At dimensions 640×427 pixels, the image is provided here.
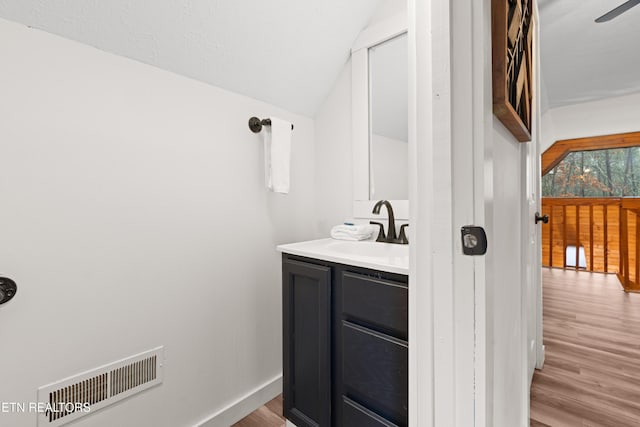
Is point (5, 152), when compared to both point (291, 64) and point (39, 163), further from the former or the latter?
point (291, 64)

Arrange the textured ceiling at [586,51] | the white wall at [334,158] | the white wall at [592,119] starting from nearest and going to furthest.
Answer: the white wall at [334,158] → the textured ceiling at [586,51] → the white wall at [592,119]

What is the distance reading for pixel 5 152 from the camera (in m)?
0.94

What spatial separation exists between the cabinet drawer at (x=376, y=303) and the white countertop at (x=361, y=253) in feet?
0.18

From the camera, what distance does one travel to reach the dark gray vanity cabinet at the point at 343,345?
1019 mm

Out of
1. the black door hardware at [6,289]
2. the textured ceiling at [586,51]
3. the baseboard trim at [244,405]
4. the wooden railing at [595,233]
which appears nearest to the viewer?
the black door hardware at [6,289]

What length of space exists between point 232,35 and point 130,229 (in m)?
0.96

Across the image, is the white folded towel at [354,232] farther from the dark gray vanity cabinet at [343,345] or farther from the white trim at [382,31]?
the white trim at [382,31]

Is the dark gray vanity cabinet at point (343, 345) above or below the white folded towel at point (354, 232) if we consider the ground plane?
below

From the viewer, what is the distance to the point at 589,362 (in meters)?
1.99

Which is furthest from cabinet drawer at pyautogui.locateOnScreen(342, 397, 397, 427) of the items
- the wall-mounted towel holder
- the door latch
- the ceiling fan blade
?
the ceiling fan blade

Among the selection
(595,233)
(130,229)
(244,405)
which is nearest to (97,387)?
(130,229)

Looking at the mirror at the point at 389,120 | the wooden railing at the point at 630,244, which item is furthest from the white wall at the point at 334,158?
the wooden railing at the point at 630,244

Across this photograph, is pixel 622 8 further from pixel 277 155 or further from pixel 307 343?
pixel 307 343

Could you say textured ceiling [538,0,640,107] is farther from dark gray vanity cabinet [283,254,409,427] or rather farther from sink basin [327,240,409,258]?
dark gray vanity cabinet [283,254,409,427]
